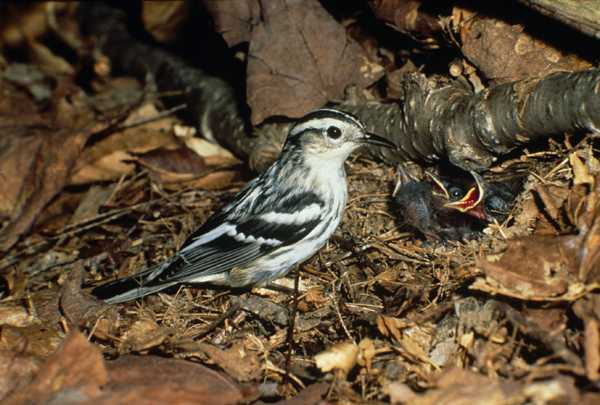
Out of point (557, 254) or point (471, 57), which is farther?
point (471, 57)

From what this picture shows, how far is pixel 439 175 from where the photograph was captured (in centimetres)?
533

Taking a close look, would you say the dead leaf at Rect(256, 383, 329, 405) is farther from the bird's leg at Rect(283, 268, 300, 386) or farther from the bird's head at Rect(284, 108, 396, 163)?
the bird's head at Rect(284, 108, 396, 163)

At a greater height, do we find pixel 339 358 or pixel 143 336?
pixel 339 358

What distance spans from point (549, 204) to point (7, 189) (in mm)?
4313

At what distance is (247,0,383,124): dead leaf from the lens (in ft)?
18.7

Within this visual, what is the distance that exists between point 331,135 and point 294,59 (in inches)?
42.0

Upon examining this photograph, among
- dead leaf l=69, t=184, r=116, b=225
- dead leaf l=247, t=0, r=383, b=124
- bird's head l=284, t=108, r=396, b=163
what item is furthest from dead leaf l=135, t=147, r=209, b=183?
bird's head l=284, t=108, r=396, b=163

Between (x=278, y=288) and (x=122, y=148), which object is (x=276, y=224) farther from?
(x=122, y=148)

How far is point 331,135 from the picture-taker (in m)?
4.96

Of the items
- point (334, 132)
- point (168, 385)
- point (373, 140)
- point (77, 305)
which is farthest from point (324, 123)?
point (168, 385)

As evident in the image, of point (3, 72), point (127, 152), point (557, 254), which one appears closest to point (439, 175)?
point (557, 254)

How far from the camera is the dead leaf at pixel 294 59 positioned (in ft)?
18.7

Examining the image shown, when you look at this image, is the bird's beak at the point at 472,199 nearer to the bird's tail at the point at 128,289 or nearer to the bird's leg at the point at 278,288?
the bird's leg at the point at 278,288

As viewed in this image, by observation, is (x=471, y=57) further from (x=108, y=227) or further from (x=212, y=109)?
(x=108, y=227)
